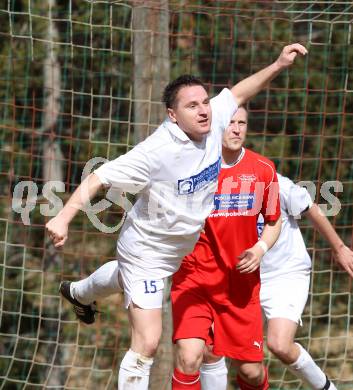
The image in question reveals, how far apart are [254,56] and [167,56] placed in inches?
125

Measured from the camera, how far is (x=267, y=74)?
18.3 ft

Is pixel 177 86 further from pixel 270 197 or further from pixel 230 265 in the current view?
pixel 230 265

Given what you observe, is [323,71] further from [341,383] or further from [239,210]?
[239,210]

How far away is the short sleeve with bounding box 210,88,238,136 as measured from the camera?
5.57 meters

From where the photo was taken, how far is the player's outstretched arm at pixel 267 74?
5516mm

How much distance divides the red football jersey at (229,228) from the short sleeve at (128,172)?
0.67m

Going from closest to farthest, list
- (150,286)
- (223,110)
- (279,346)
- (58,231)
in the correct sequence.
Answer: (58,231), (150,286), (223,110), (279,346)

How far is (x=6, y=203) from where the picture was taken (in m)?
9.59

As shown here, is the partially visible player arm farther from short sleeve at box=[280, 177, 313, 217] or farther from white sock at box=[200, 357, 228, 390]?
white sock at box=[200, 357, 228, 390]

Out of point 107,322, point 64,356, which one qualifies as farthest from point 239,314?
point 64,356

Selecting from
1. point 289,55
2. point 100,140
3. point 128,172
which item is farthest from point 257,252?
point 100,140

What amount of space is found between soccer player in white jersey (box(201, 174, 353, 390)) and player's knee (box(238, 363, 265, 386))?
0.11m

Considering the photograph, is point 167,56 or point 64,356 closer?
point 167,56

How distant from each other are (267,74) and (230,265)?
103 centimetres
